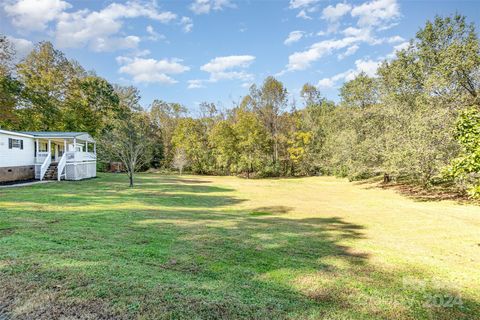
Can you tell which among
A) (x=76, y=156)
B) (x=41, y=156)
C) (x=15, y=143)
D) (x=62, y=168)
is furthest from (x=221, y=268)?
(x=41, y=156)

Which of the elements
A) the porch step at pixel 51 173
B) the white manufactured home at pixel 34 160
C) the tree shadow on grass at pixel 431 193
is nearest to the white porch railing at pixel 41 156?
the white manufactured home at pixel 34 160

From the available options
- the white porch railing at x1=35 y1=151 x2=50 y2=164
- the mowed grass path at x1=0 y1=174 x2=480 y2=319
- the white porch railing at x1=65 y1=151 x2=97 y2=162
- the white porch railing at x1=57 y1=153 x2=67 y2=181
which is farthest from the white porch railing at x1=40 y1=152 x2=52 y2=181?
the mowed grass path at x1=0 y1=174 x2=480 y2=319

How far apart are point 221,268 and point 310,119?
110 ft

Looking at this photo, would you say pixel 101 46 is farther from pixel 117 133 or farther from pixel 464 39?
pixel 464 39

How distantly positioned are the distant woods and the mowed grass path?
8.04 feet

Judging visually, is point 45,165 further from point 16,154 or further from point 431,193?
point 431,193

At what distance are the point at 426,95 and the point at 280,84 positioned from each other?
19.2m

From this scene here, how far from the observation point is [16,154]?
17422 mm

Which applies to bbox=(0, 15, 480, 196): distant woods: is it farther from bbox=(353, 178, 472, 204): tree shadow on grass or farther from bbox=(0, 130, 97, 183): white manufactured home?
bbox=(0, 130, 97, 183): white manufactured home

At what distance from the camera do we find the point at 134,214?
8570 mm

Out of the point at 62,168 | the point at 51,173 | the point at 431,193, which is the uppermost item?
the point at 62,168

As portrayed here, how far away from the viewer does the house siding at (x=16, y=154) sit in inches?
639

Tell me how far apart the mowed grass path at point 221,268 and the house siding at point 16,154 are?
10652 mm

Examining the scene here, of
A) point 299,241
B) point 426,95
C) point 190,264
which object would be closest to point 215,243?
point 190,264
